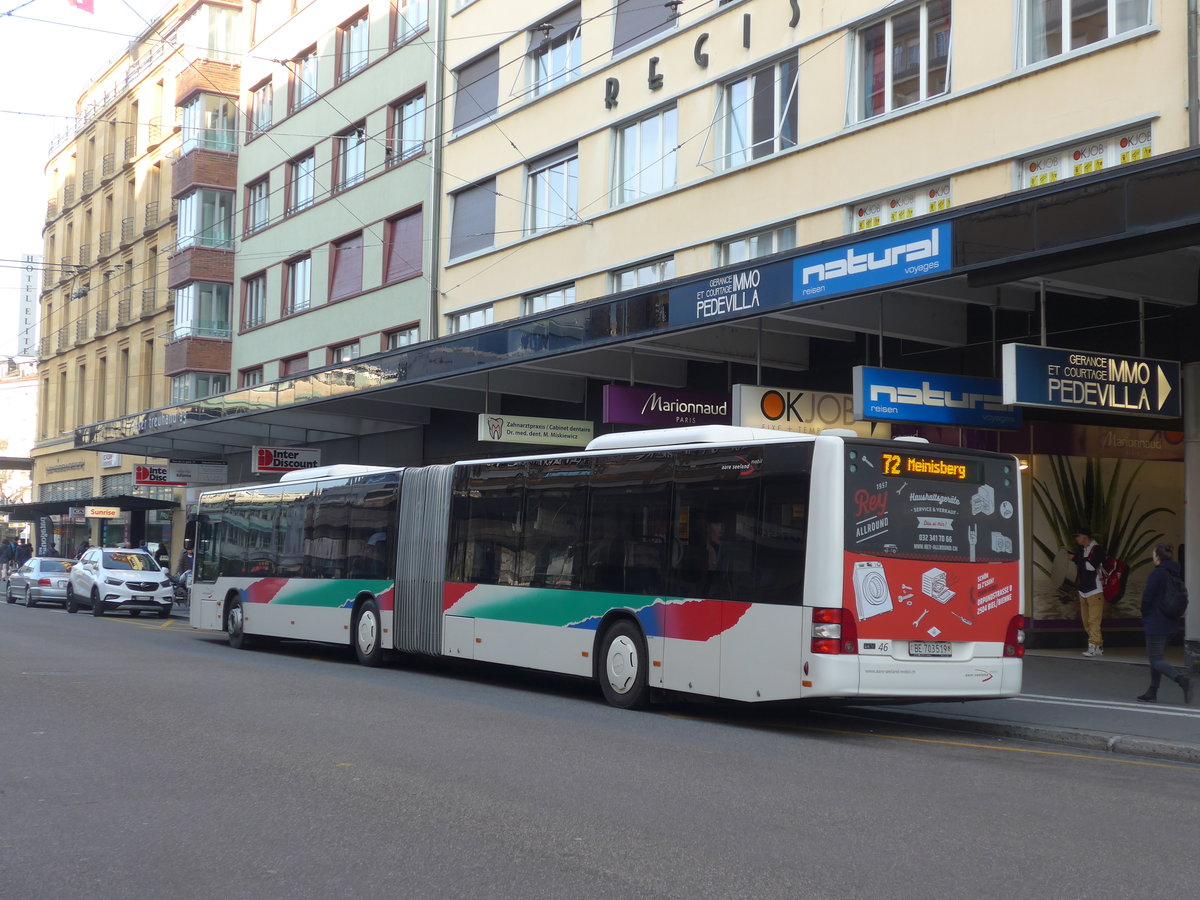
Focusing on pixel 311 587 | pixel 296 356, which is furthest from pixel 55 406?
pixel 311 587

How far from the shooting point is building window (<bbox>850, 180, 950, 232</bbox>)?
2008 centimetres

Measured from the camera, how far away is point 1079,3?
18391 mm

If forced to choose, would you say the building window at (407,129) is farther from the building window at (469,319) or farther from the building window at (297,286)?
the building window at (297,286)

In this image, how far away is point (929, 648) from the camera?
1233 cm

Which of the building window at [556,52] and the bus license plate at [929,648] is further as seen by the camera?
the building window at [556,52]

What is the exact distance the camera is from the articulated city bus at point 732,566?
1205cm

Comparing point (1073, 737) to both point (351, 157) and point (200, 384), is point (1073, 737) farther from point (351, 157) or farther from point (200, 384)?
point (200, 384)

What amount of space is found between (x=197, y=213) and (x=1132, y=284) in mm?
35487

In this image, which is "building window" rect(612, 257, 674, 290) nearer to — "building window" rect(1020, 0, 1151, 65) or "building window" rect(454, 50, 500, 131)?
"building window" rect(454, 50, 500, 131)

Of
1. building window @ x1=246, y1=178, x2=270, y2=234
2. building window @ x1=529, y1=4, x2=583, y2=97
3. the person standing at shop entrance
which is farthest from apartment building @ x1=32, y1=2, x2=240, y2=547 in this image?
the person standing at shop entrance

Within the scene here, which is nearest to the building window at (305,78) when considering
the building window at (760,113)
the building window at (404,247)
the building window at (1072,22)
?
the building window at (404,247)

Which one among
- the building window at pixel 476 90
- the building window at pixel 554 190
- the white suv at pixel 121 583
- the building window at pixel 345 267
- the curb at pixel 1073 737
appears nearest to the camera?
the curb at pixel 1073 737

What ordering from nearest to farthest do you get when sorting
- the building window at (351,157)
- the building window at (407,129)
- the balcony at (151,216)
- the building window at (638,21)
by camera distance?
the building window at (638,21), the building window at (407,129), the building window at (351,157), the balcony at (151,216)

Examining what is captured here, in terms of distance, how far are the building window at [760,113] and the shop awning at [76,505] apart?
27367 millimetres
